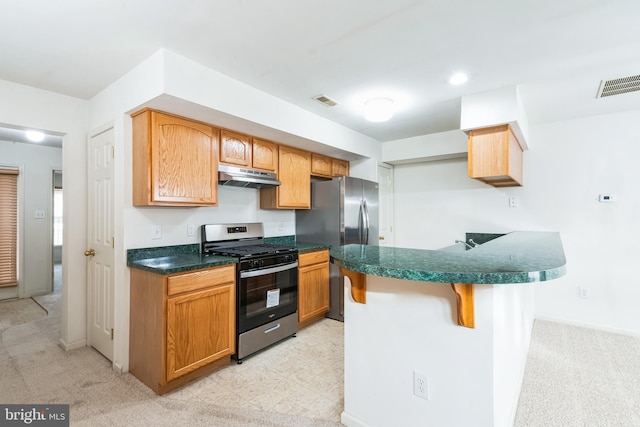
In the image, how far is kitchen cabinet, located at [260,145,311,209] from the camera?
344cm

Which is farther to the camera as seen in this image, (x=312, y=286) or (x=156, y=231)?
(x=312, y=286)

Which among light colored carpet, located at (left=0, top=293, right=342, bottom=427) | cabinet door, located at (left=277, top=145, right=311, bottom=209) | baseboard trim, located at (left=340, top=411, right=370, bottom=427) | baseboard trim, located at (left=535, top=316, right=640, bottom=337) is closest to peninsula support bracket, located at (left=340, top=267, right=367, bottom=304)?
baseboard trim, located at (left=340, top=411, right=370, bottom=427)

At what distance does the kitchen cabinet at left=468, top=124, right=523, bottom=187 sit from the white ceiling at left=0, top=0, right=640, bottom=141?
0.38 meters

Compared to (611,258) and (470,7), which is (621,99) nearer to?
(611,258)

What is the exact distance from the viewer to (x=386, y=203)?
4.73 meters

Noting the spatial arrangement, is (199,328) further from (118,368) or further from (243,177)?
(243,177)

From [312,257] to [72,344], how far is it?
239cm

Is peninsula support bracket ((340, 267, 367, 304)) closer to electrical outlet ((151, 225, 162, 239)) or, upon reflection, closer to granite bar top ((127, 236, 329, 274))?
granite bar top ((127, 236, 329, 274))

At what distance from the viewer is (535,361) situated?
2.61 m

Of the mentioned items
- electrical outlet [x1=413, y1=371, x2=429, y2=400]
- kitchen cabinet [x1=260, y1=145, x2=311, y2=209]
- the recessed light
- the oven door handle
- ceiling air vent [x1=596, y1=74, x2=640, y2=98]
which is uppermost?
the recessed light

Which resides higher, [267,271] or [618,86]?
[618,86]

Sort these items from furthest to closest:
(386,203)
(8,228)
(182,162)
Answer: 1. (386,203)
2. (8,228)
3. (182,162)

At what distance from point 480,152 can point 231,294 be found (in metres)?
2.54

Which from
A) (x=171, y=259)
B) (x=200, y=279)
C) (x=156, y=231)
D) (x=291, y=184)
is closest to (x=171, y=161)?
(x=156, y=231)
